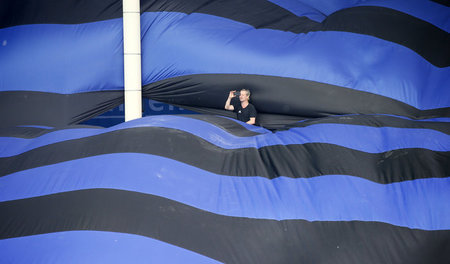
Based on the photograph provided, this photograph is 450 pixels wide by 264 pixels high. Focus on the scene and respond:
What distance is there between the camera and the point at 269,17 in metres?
3.39

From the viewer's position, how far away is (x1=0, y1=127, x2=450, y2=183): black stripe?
6.50 ft

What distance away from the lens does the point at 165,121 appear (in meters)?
2.32

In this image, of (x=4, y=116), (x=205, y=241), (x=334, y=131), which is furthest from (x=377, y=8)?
(x=4, y=116)

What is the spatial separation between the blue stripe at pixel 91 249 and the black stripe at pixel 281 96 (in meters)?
1.84

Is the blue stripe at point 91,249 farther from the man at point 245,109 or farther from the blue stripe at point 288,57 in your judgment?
the blue stripe at point 288,57

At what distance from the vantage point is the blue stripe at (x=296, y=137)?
7.22 feet

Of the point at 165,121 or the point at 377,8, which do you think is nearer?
the point at 165,121

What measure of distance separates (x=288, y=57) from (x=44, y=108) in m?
1.84

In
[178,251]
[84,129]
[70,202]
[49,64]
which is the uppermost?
[49,64]

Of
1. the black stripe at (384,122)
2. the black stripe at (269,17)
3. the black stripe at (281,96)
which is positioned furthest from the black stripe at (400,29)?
the black stripe at (384,122)

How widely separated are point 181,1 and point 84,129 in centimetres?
150

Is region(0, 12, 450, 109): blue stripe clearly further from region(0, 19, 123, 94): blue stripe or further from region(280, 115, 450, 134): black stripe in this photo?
region(280, 115, 450, 134): black stripe

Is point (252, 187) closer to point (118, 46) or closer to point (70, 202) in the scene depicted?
point (70, 202)

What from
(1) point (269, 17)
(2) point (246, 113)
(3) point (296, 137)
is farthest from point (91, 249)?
(1) point (269, 17)
